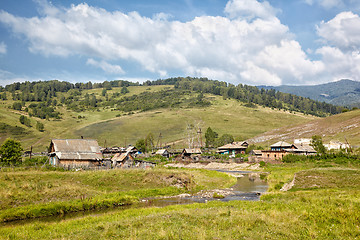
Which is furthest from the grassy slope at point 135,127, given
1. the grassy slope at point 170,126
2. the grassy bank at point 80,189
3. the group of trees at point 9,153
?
the grassy bank at point 80,189

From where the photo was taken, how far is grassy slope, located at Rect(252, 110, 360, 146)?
117m

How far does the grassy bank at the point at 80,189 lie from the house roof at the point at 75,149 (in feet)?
60.7

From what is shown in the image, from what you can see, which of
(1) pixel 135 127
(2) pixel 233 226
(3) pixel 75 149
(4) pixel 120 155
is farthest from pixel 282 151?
(1) pixel 135 127

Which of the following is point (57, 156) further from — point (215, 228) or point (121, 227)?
point (215, 228)

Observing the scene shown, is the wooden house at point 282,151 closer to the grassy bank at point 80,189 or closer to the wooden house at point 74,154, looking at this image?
the grassy bank at point 80,189

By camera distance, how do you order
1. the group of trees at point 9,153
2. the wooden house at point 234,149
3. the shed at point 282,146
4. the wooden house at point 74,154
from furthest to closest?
the wooden house at point 234,149 < the shed at point 282,146 < the group of trees at point 9,153 < the wooden house at point 74,154

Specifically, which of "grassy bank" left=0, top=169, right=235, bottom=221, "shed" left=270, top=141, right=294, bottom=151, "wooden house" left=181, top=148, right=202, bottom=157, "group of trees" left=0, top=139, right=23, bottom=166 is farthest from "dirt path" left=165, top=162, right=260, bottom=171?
"group of trees" left=0, top=139, right=23, bottom=166

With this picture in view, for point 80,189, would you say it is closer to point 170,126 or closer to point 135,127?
point 135,127

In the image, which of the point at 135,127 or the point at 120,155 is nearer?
the point at 120,155

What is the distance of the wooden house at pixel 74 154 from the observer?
5625cm

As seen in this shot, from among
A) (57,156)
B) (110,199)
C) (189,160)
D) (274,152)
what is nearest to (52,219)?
(110,199)

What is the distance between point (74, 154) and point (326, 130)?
4664 inches

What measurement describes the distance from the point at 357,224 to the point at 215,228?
7.37 metres

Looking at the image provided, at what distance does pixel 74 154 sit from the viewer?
57812mm
